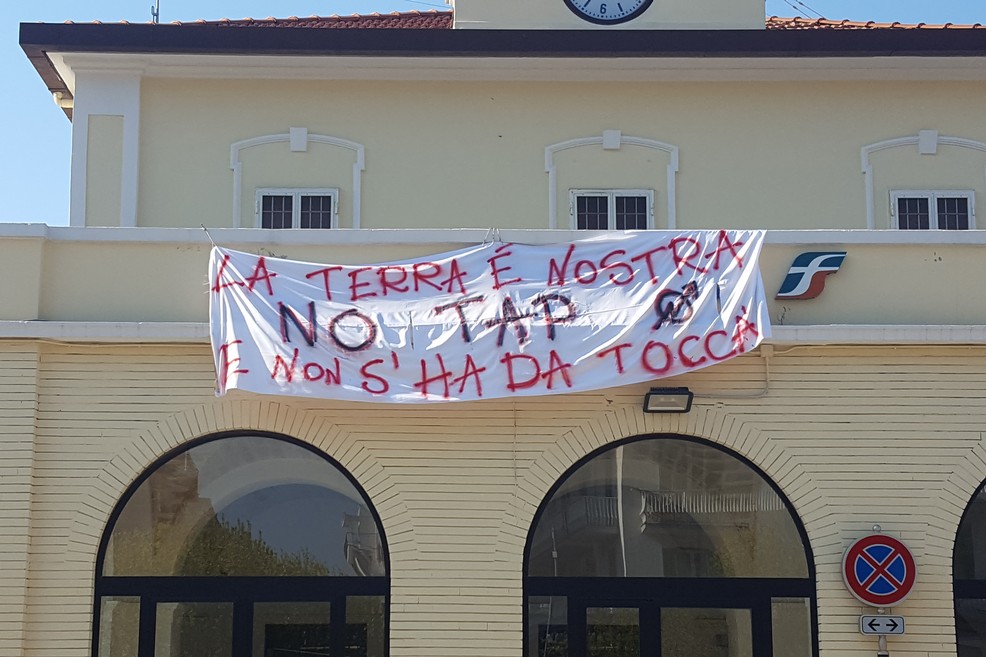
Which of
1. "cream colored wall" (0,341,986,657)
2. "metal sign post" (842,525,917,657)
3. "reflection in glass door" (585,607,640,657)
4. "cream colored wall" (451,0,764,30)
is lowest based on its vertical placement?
"reflection in glass door" (585,607,640,657)

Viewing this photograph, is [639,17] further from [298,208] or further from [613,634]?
[613,634]

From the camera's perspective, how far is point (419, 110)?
17016 millimetres

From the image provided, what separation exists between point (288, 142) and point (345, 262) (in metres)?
4.73

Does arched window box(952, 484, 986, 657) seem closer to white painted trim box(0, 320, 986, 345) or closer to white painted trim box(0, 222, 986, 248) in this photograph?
white painted trim box(0, 320, 986, 345)

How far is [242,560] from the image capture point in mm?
12406

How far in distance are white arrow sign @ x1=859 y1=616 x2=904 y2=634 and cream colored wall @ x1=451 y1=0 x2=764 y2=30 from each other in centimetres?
866

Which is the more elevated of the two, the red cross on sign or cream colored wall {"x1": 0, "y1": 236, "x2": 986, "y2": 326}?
cream colored wall {"x1": 0, "y1": 236, "x2": 986, "y2": 326}

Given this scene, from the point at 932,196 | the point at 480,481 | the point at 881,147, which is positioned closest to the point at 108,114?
the point at 480,481

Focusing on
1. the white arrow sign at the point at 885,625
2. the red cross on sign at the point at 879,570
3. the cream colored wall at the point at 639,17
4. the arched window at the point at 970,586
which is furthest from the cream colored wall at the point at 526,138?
the white arrow sign at the point at 885,625

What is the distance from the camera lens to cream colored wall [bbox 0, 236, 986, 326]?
12.6 m

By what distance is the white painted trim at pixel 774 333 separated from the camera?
483 inches

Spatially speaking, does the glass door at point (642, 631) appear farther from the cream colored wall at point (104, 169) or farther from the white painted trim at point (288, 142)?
the cream colored wall at point (104, 169)

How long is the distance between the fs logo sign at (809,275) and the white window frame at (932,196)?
183 inches

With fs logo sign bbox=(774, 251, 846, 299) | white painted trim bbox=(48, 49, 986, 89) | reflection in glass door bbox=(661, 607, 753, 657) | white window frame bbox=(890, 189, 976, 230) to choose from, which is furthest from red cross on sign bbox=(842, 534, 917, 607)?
white painted trim bbox=(48, 49, 986, 89)
